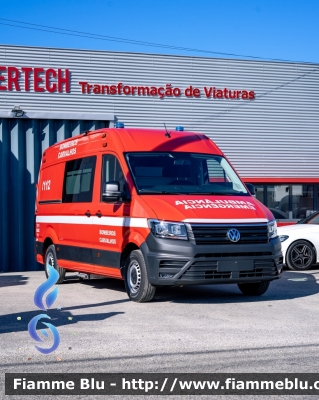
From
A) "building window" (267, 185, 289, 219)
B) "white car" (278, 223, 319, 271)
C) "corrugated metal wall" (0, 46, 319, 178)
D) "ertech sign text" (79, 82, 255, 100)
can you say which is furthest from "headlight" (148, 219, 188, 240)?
"building window" (267, 185, 289, 219)

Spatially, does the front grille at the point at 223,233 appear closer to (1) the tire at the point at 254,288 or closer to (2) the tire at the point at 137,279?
(2) the tire at the point at 137,279

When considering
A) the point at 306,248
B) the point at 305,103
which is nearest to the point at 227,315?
the point at 306,248

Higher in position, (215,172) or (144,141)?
(144,141)

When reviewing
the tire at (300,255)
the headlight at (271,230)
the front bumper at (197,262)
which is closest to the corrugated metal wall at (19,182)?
the tire at (300,255)

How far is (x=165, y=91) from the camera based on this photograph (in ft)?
66.4

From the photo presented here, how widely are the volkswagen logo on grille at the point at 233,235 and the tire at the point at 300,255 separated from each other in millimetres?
5905

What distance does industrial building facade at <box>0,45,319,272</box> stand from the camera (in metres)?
18.7

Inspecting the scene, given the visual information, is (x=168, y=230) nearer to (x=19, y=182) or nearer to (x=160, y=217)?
(x=160, y=217)

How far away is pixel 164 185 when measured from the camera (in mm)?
10484

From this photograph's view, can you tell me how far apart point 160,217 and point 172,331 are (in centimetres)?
205

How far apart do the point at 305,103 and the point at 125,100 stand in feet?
18.6

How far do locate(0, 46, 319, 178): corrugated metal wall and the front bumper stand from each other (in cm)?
1037

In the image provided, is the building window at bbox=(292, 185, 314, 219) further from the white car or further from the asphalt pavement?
the asphalt pavement

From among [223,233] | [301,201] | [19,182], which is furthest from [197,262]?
[301,201]
